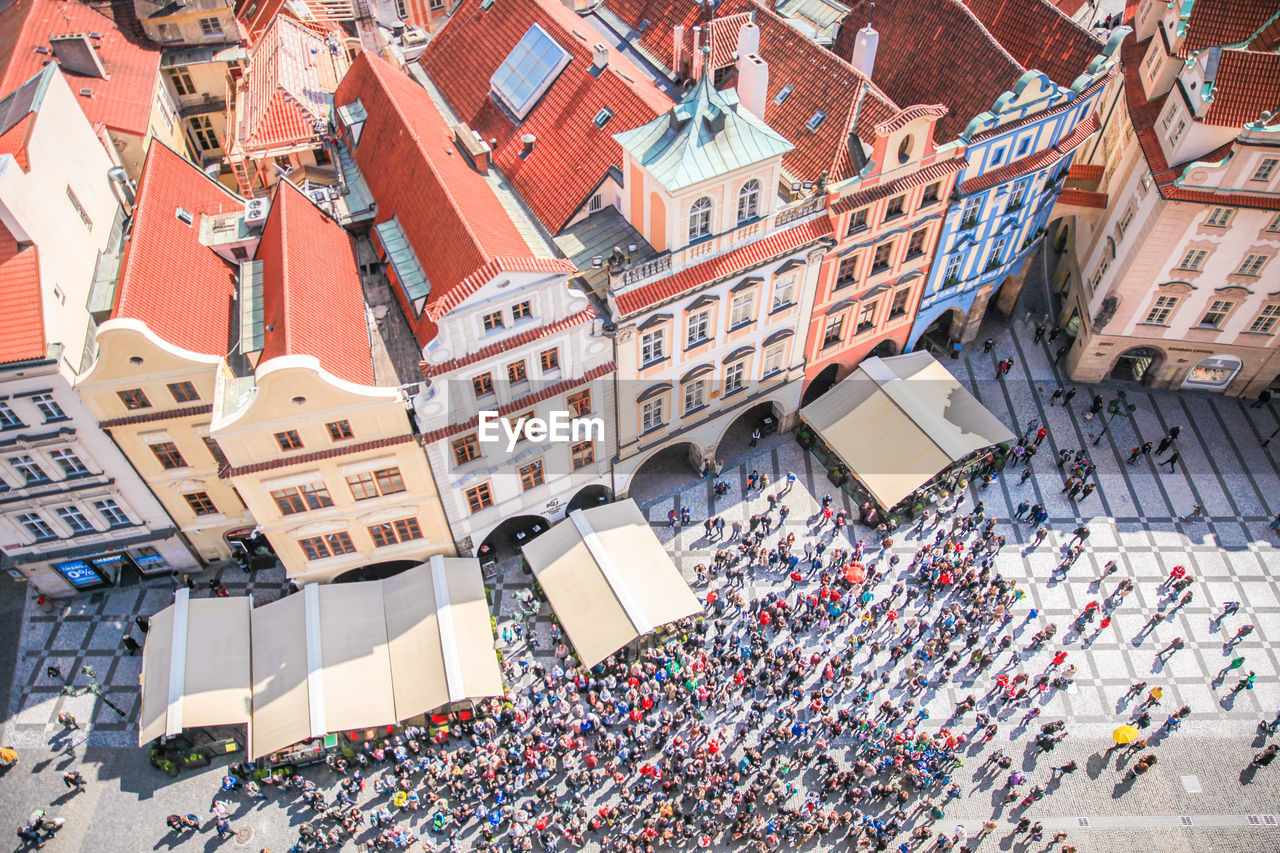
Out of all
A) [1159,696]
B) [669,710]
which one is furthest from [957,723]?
[669,710]

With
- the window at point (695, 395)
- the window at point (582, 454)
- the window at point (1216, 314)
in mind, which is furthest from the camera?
the window at point (1216, 314)

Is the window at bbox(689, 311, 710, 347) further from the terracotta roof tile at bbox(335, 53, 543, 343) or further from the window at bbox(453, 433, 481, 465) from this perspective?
the window at bbox(453, 433, 481, 465)

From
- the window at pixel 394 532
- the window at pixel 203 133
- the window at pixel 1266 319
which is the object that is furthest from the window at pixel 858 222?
the window at pixel 203 133

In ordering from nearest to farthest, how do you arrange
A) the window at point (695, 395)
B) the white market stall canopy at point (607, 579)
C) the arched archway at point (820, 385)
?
1. the white market stall canopy at point (607, 579)
2. the window at point (695, 395)
3. the arched archway at point (820, 385)

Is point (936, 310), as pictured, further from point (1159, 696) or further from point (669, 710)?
point (669, 710)

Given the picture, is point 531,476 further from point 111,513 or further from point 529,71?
point 529,71

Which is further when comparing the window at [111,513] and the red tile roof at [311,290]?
the window at [111,513]

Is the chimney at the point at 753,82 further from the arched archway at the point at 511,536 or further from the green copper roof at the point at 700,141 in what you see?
the arched archway at the point at 511,536
